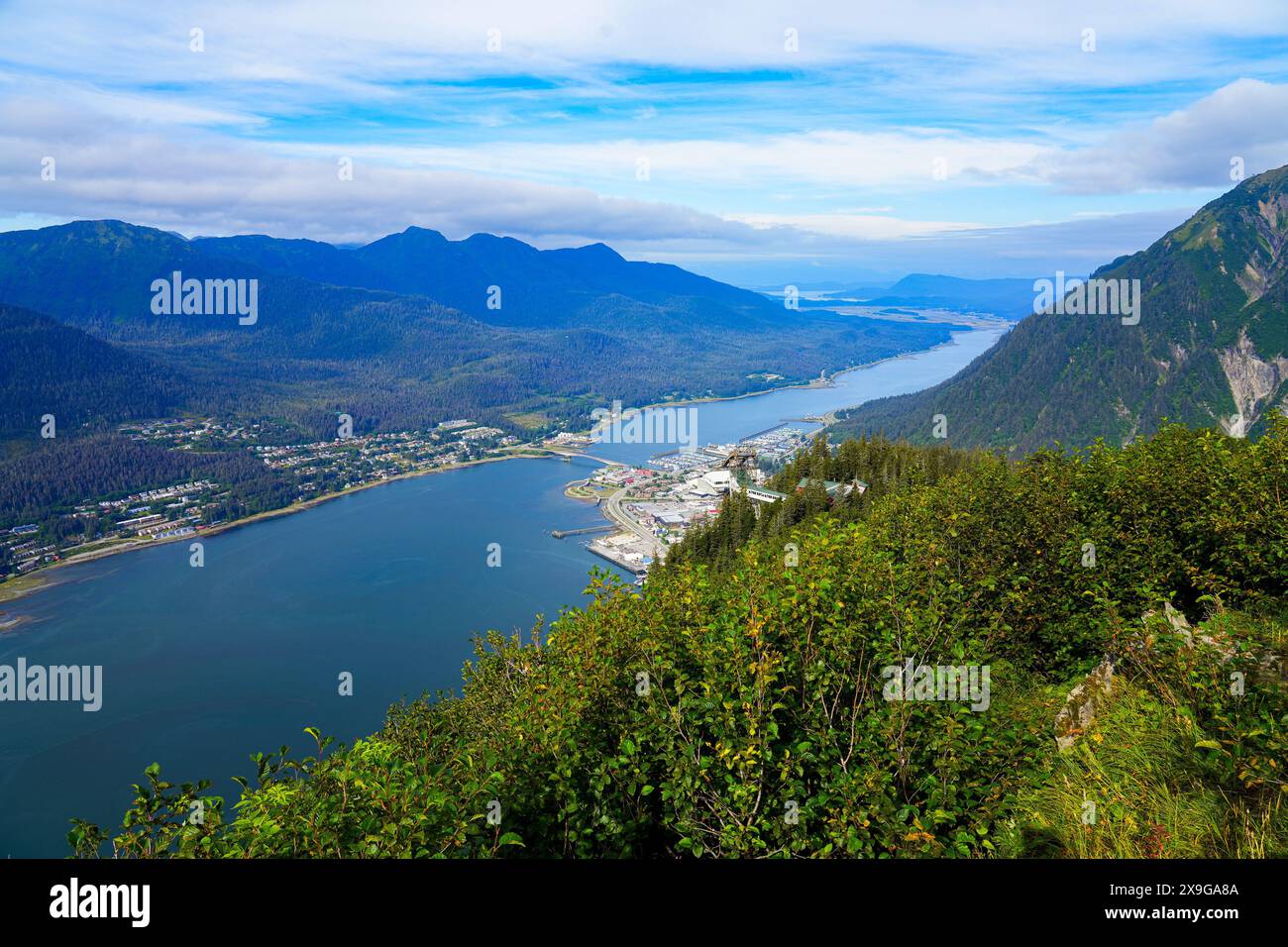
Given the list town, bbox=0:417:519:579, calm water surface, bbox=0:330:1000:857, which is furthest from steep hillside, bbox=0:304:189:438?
calm water surface, bbox=0:330:1000:857

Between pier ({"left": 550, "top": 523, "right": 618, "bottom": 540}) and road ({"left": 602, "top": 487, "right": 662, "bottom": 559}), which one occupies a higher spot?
road ({"left": 602, "top": 487, "right": 662, "bottom": 559})

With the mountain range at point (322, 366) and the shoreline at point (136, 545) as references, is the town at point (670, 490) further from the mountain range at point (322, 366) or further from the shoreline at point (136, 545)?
the mountain range at point (322, 366)

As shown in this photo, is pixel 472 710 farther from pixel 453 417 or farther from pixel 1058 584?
pixel 453 417

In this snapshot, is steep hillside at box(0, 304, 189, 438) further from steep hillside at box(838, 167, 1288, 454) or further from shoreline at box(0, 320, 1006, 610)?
steep hillside at box(838, 167, 1288, 454)

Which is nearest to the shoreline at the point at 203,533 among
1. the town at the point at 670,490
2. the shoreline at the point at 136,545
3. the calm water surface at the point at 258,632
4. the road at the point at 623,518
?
the shoreline at the point at 136,545

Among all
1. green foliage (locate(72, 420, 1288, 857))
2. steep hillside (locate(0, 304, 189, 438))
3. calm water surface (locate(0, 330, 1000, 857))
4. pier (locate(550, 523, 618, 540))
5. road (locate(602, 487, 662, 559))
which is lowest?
calm water surface (locate(0, 330, 1000, 857))

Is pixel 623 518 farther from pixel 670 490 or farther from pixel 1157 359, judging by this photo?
pixel 1157 359

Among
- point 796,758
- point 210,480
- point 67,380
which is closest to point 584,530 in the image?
point 210,480
